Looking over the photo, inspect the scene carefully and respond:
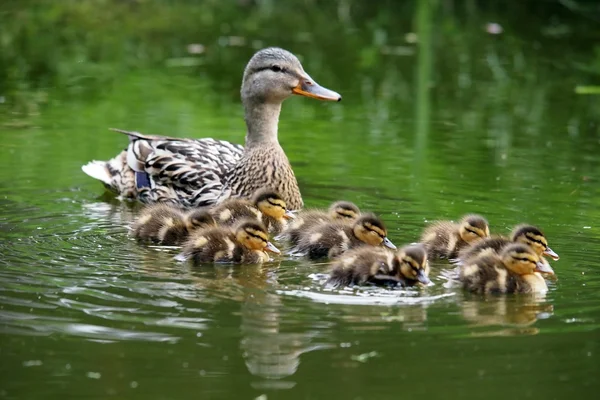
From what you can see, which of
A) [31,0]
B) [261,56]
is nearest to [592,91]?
[261,56]

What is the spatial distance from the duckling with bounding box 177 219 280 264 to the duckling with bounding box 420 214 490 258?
2.78ft

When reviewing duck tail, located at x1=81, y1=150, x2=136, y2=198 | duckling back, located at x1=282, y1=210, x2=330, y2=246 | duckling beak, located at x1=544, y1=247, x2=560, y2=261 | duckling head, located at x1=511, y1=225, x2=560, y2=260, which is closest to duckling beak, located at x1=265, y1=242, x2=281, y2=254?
duckling back, located at x1=282, y1=210, x2=330, y2=246

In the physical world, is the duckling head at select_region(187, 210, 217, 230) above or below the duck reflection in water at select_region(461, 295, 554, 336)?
above

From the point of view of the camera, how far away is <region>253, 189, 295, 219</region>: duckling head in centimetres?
723

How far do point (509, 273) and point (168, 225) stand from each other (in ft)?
6.16

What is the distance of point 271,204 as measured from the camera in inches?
285

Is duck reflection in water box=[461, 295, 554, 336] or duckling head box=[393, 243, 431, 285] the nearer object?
duck reflection in water box=[461, 295, 554, 336]

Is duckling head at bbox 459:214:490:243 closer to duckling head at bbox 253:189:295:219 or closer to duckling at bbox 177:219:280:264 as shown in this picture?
duckling at bbox 177:219:280:264

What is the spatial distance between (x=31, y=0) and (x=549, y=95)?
7.36m

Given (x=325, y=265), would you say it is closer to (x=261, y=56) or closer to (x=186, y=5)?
(x=261, y=56)

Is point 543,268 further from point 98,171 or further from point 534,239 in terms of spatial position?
point 98,171

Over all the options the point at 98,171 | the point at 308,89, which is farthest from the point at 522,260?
the point at 98,171

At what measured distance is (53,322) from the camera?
5047mm

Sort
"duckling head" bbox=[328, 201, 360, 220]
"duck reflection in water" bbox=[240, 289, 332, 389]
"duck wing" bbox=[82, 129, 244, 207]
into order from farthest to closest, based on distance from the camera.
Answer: "duck wing" bbox=[82, 129, 244, 207]
"duckling head" bbox=[328, 201, 360, 220]
"duck reflection in water" bbox=[240, 289, 332, 389]
